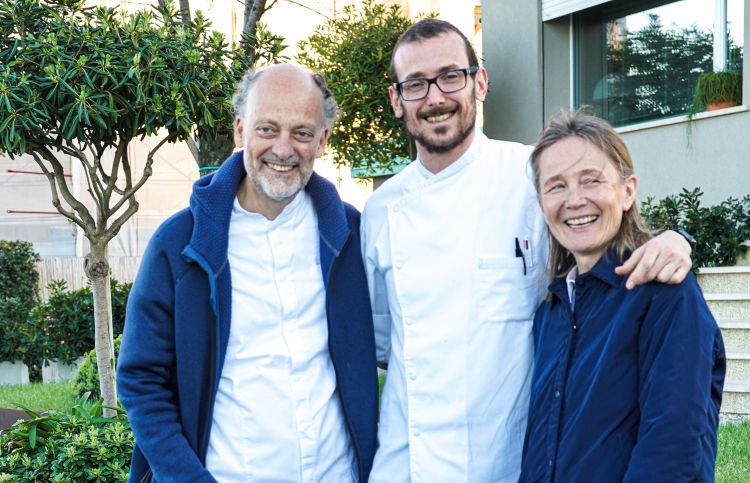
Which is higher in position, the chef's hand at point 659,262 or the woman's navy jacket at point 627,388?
the chef's hand at point 659,262

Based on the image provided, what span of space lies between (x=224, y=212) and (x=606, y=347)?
1217 millimetres

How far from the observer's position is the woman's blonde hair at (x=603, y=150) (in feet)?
7.46

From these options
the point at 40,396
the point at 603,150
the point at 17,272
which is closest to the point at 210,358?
the point at 603,150

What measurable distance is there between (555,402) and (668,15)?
8024 millimetres

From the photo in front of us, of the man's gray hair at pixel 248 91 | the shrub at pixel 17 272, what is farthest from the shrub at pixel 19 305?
the man's gray hair at pixel 248 91

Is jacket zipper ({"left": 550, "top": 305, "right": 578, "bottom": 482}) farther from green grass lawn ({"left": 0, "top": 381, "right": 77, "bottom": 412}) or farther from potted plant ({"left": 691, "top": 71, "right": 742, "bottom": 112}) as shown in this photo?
green grass lawn ({"left": 0, "top": 381, "right": 77, "bottom": 412})

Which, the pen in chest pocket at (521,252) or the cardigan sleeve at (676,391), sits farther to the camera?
the pen in chest pocket at (521,252)

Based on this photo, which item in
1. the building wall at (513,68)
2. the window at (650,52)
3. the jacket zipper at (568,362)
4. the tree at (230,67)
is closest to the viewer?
the jacket zipper at (568,362)

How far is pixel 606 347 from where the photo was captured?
2055 mm

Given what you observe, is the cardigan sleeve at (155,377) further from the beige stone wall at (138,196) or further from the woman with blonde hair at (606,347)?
the beige stone wall at (138,196)

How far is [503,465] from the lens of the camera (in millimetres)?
2557

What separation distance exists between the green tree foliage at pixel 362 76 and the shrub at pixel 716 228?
3990mm

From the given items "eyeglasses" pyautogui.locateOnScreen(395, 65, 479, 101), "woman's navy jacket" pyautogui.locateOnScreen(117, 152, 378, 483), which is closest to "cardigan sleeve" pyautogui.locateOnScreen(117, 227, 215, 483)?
"woman's navy jacket" pyautogui.locateOnScreen(117, 152, 378, 483)

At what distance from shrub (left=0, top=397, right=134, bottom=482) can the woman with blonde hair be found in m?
2.48
